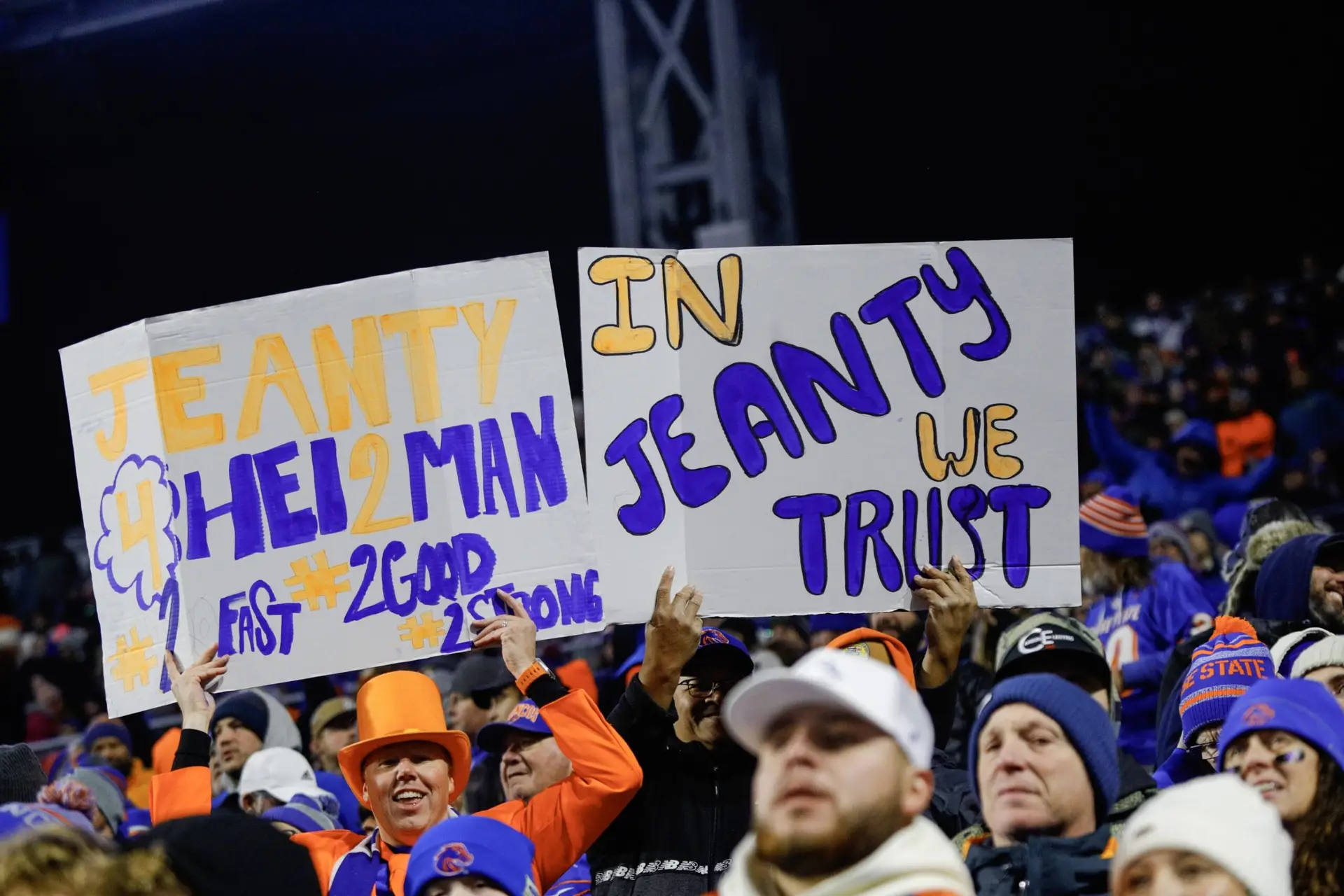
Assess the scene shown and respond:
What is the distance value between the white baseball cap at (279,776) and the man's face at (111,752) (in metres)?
1.83

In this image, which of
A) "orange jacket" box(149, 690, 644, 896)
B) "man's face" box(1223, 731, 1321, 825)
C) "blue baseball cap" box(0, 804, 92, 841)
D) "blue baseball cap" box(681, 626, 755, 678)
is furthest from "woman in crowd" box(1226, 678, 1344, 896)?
"blue baseball cap" box(0, 804, 92, 841)

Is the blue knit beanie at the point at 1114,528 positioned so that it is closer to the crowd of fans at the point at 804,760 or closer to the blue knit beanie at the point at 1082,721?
the crowd of fans at the point at 804,760

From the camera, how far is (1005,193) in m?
16.7

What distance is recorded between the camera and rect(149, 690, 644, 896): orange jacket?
3.81 m

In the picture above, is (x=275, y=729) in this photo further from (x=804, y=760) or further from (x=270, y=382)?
(x=804, y=760)

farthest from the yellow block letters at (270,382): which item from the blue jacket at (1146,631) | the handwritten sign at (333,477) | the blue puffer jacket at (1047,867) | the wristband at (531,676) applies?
the blue jacket at (1146,631)

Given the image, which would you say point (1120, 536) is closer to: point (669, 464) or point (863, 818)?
point (669, 464)

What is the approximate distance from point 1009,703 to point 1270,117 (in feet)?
49.6

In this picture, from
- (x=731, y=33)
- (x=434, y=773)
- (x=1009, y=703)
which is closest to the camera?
(x=1009, y=703)

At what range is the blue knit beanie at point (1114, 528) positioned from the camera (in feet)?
21.2

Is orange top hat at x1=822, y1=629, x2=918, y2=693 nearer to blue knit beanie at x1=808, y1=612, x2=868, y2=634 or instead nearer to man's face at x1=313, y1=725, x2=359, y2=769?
man's face at x1=313, y1=725, x2=359, y2=769

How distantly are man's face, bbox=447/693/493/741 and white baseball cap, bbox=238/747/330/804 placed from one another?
22.3 inches

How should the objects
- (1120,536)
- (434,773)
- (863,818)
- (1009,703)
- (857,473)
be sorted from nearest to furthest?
(863,818) < (1009,703) < (434,773) < (857,473) < (1120,536)

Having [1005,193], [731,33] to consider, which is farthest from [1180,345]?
[731,33]
